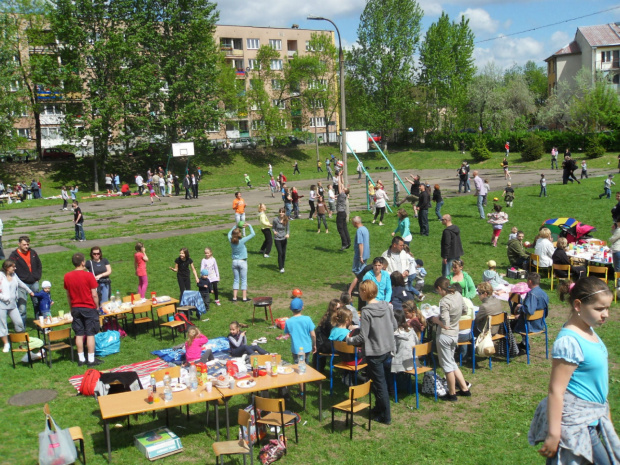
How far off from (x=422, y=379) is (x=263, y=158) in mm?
51773

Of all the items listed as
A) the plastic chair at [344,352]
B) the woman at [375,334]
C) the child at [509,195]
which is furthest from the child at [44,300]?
the child at [509,195]

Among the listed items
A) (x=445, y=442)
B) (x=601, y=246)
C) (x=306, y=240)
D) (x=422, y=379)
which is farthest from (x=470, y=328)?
(x=306, y=240)

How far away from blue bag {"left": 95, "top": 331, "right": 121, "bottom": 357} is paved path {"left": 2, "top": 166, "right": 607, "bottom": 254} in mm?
11412

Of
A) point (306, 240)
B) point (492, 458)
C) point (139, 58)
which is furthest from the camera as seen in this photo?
point (139, 58)

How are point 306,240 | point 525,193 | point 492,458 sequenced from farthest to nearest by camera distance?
point 525,193 → point 306,240 → point 492,458

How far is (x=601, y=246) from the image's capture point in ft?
46.2

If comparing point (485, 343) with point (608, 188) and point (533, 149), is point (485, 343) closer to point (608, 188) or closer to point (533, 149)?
point (608, 188)

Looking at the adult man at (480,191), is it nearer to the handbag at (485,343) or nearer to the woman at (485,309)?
the woman at (485,309)

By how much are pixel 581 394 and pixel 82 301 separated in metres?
8.18

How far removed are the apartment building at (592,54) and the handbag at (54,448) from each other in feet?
236

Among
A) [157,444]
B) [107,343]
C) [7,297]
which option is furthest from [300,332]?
[7,297]

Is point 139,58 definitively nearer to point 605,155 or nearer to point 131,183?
point 131,183

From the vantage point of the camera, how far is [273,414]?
23.0ft

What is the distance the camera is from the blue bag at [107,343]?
10266mm
